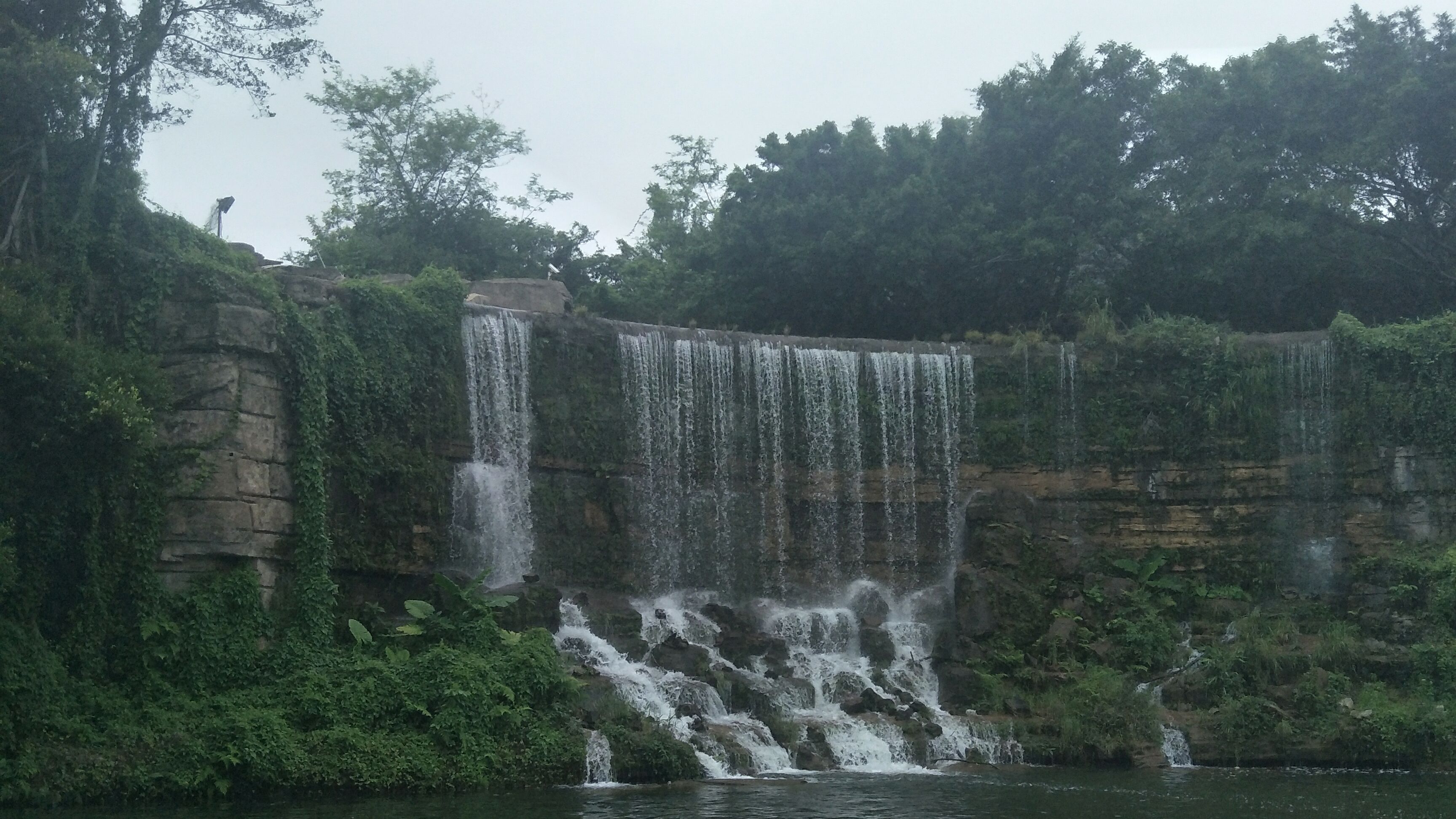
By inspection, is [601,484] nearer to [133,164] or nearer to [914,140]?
[133,164]

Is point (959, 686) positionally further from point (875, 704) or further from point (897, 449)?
point (897, 449)

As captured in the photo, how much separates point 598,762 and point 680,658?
13.2ft

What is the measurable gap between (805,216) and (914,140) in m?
3.22

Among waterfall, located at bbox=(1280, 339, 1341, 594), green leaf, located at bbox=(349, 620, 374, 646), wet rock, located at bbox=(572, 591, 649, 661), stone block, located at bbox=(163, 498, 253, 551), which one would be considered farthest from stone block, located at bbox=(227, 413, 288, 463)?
waterfall, located at bbox=(1280, 339, 1341, 594)

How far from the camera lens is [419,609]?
21.0 m

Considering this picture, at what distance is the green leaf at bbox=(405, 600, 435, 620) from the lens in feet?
68.6

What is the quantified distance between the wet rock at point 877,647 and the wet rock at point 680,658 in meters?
3.25

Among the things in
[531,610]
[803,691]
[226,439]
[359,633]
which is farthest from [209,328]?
[803,691]

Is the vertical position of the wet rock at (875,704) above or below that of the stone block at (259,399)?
below

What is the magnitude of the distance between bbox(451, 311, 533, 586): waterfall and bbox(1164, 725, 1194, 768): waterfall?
33.7ft

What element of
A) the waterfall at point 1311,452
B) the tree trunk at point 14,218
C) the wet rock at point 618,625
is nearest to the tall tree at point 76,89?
the tree trunk at point 14,218

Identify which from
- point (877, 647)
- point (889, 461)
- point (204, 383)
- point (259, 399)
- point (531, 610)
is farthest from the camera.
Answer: point (889, 461)

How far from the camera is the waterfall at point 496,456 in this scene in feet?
79.8

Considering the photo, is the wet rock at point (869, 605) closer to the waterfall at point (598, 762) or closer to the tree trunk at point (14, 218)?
the waterfall at point (598, 762)
